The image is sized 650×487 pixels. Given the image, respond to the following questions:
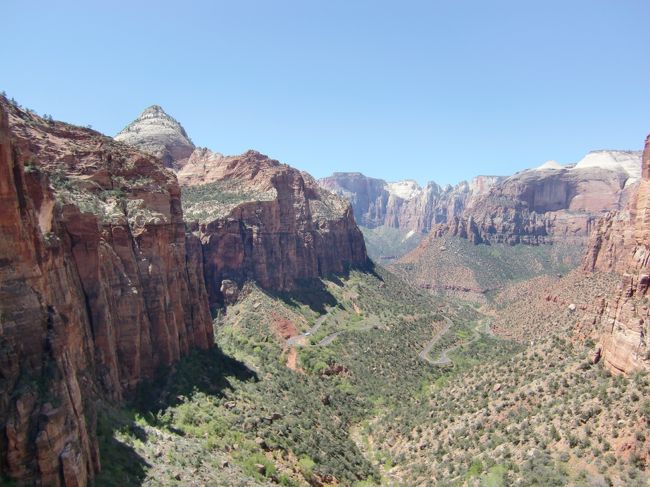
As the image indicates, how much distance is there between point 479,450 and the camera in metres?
42.6

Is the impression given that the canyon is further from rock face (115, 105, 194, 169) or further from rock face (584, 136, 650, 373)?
rock face (115, 105, 194, 169)

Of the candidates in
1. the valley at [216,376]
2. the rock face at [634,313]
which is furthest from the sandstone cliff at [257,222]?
the rock face at [634,313]

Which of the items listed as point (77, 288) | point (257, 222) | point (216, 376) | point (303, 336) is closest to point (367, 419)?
point (216, 376)

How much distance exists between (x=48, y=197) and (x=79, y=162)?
17.0 meters

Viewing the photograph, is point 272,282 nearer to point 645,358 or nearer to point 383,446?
point 383,446

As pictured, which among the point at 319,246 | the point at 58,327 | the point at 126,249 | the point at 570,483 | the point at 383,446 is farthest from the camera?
the point at 319,246

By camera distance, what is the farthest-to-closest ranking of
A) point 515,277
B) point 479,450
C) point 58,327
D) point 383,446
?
1. point 515,277
2. point 383,446
3. point 479,450
4. point 58,327

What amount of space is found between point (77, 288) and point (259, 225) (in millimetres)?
65355

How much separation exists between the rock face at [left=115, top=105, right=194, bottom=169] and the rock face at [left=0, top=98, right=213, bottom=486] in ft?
259

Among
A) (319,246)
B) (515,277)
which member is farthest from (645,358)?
(515,277)

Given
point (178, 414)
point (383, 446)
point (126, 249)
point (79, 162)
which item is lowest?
point (383, 446)

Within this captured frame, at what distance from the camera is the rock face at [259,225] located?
94.2 meters

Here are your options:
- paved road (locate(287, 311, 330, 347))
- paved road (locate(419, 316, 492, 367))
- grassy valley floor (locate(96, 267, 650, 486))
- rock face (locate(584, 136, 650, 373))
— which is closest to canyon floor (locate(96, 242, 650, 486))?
grassy valley floor (locate(96, 267, 650, 486))

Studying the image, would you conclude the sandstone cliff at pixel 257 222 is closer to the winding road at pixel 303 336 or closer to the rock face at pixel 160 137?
the rock face at pixel 160 137
